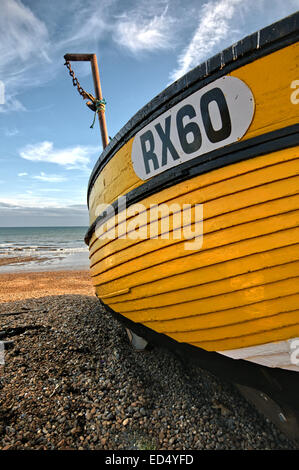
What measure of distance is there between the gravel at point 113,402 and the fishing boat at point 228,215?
0.40 m

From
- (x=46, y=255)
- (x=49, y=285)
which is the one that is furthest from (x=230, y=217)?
(x=46, y=255)

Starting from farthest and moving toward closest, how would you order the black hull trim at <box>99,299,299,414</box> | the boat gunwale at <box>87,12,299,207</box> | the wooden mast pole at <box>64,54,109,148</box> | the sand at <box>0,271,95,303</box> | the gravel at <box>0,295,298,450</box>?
the sand at <box>0,271,95,303</box> < the wooden mast pole at <box>64,54,109,148</box> < the gravel at <box>0,295,298,450</box> < the black hull trim at <box>99,299,299,414</box> < the boat gunwale at <box>87,12,299,207</box>

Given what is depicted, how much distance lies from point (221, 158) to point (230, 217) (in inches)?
19.3

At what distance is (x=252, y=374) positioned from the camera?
6.73 feet

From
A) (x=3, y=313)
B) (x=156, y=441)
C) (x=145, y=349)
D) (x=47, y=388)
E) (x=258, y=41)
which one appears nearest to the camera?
(x=258, y=41)

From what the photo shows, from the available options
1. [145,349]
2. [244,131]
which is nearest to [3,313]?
[145,349]

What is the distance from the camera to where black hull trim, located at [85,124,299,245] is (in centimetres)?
173

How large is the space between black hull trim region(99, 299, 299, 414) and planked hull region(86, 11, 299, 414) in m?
0.06

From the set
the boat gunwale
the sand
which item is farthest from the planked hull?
the sand

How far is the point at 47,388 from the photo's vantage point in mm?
2559

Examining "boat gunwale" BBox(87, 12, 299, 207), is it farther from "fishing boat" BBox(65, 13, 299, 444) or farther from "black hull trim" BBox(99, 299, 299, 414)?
"black hull trim" BBox(99, 299, 299, 414)

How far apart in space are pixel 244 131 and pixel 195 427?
265cm
